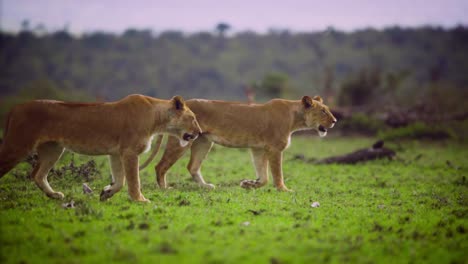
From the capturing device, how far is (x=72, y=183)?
441 inches

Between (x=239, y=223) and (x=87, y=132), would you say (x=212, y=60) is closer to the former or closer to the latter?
(x=87, y=132)

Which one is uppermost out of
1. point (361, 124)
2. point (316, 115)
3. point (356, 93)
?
point (356, 93)

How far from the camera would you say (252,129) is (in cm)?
1117

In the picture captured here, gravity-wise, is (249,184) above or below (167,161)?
below

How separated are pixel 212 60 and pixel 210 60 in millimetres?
Answer: 325

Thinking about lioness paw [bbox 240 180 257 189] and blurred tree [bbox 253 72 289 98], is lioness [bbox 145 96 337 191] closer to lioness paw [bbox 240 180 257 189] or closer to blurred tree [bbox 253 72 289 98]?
lioness paw [bbox 240 180 257 189]

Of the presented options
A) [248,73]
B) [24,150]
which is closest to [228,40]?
[248,73]

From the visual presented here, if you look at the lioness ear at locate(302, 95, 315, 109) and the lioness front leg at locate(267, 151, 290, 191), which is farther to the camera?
the lioness ear at locate(302, 95, 315, 109)

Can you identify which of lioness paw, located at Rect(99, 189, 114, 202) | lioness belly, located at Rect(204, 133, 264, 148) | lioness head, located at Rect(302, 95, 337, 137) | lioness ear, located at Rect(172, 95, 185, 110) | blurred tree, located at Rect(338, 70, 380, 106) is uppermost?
blurred tree, located at Rect(338, 70, 380, 106)

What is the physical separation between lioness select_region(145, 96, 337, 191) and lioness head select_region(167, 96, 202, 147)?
3.25 ft

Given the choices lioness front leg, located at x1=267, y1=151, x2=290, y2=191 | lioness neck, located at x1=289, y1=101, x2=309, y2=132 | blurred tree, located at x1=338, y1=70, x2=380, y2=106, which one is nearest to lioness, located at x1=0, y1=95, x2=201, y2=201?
lioness front leg, located at x1=267, y1=151, x2=290, y2=191

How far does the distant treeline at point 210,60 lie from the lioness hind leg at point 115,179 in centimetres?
5317

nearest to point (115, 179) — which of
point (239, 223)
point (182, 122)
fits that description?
point (182, 122)

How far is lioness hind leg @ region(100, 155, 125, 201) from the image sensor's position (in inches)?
341
